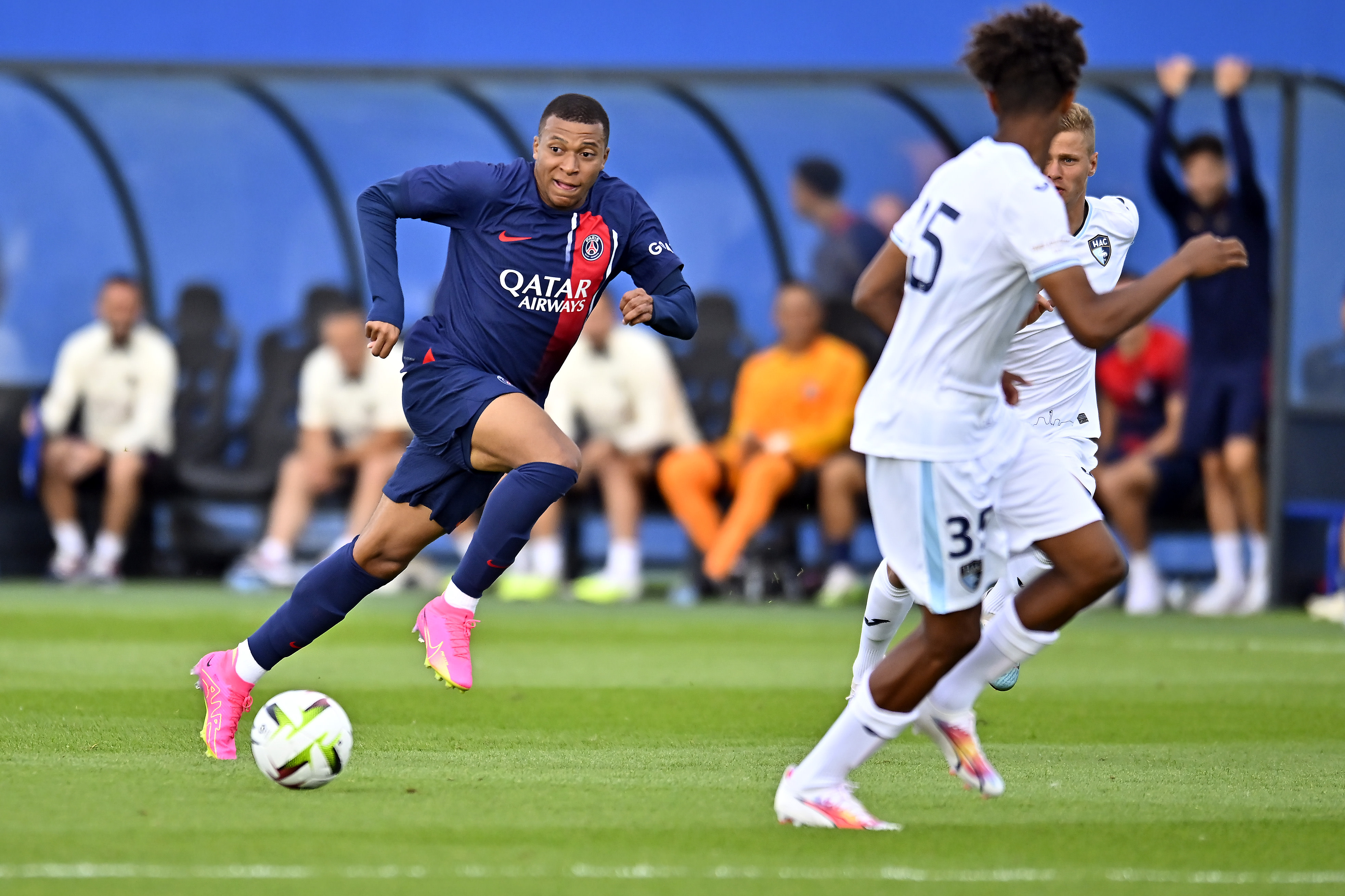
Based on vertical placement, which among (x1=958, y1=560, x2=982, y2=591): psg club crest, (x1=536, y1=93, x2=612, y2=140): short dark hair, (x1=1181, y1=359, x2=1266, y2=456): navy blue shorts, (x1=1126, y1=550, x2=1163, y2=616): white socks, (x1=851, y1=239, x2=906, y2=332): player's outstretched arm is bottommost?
(x1=1126, y1=550, x2=1163, y2=616): white socks

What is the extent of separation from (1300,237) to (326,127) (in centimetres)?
738

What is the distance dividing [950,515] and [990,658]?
55 centimetres

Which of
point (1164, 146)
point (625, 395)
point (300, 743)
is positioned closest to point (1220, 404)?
point (1164, 146)

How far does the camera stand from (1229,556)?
12672 millimetres

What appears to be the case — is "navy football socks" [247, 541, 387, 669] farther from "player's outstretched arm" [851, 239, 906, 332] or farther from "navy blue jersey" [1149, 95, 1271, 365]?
"navy blue jersey" [1149, 95, 1271, 365]

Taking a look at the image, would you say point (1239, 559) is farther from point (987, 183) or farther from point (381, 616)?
point (987, 183)

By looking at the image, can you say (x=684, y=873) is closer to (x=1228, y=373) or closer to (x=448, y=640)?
(x=448, y=640)

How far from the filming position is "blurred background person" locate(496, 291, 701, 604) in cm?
1310

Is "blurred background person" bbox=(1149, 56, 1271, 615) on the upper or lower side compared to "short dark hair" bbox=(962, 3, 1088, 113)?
lower

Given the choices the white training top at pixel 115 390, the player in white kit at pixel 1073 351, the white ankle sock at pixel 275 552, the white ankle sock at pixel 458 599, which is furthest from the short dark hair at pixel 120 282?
the white ankle sock at pixel 458 599

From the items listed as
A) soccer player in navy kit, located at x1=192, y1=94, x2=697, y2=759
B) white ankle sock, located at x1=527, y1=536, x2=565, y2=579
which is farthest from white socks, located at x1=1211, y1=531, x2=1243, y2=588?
soccer player in navy kit, located at x1=192, y1=94, x2=697, y2=759

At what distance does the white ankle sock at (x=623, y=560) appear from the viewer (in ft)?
43.0

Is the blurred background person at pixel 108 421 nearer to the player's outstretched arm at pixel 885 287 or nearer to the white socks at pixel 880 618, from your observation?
the white socks at pixel 880 618

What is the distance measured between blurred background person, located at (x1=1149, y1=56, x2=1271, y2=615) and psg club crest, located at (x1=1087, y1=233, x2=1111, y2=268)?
640 cm
